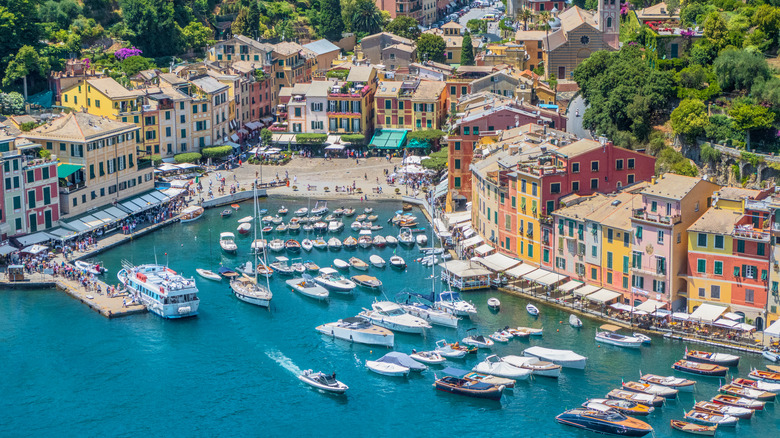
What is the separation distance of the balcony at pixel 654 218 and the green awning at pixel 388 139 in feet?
185

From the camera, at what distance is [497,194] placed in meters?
110

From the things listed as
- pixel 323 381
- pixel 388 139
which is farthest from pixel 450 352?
pixel 388 139

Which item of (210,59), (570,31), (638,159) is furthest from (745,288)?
(210,59)

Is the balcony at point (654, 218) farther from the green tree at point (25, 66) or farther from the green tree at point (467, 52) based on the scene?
the green tree at point (467, 52)

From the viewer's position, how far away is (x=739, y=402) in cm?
8112

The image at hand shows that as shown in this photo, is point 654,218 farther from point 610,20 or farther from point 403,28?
point 403,28

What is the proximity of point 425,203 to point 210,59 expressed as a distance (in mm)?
55598

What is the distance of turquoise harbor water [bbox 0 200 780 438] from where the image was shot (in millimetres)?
81188

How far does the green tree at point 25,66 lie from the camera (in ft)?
476

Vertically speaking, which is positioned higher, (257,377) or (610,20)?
(610,20)

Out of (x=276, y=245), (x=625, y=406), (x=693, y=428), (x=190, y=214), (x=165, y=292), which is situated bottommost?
(x=693, y=428)

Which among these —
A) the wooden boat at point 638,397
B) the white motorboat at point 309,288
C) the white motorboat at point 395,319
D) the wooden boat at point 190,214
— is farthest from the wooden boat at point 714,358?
the wooden boat at point 190,214

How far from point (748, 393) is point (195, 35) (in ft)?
381

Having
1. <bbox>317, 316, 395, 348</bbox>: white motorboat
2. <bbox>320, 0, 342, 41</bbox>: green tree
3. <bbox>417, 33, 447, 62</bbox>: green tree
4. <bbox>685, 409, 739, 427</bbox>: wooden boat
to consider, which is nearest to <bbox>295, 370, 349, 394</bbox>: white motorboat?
<bbox>317, 316, 395, 348</bbox>: white motorboat
